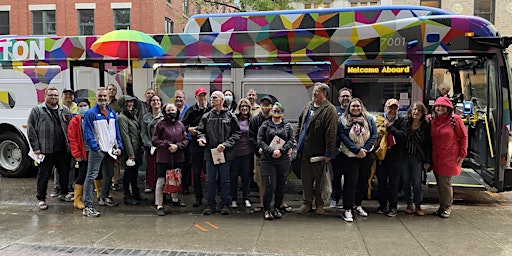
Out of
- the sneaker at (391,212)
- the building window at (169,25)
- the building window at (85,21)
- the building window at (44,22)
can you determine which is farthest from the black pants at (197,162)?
the building window at (44,22)

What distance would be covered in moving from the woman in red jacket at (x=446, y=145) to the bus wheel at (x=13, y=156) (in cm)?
787

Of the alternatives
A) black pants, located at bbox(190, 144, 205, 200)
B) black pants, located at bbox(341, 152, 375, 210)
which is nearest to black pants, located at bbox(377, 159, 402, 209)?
black pants, located at bbox(341, 152, 375, 210)

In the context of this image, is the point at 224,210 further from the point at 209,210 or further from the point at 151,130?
the point at 151,130

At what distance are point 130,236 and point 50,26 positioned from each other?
2175 cm

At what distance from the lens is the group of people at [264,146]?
598 cm

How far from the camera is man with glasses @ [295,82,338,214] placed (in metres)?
5.86

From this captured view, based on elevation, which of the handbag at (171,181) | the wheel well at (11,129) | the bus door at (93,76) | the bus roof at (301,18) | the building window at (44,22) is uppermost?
the building window at (44,22)

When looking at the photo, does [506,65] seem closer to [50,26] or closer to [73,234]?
[73,234]

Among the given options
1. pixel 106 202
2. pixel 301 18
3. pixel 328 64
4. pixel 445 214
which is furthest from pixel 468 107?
pixel 106 202

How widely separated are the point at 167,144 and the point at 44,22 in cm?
2087

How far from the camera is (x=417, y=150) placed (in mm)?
6148

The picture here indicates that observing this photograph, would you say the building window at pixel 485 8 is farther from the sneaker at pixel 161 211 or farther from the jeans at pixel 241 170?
the sneaker at pixel 161 211

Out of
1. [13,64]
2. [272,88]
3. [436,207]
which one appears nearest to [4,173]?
[13,64]

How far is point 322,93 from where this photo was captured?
5.96 meters
